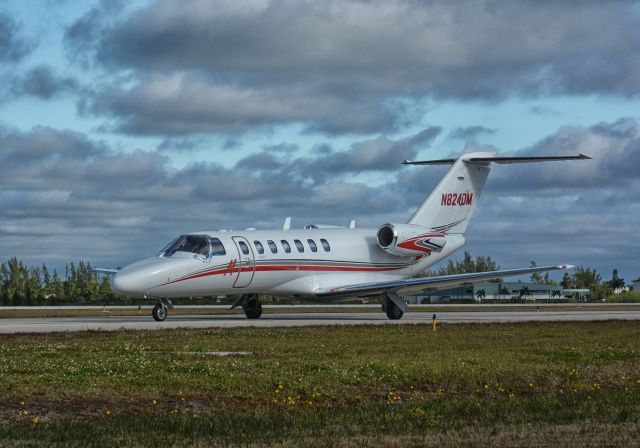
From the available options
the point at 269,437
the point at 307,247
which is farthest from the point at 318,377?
the point at 307,247

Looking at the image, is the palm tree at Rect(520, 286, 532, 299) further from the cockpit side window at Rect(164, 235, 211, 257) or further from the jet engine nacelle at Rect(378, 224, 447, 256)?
the cockpit side window at Rect(164, 235, 211, 257)

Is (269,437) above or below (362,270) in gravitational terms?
below

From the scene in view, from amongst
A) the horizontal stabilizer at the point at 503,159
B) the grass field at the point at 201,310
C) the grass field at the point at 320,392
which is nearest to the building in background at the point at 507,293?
the grass field at the point at 201,310

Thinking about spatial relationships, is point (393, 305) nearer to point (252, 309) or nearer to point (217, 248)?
point (252, 309)

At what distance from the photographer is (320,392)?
49.5ft

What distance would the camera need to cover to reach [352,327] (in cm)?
3112

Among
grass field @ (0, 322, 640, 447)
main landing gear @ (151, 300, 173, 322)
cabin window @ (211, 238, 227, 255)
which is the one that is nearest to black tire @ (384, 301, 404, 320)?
cabin window @ (211, 238, 227, 255)

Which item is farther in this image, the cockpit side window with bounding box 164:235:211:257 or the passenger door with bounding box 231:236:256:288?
the passenger door with bounding box 231:236:256:288

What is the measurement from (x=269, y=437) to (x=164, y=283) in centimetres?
2511

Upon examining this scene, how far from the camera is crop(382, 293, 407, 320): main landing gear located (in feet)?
132

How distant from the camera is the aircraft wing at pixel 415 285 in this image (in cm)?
3856

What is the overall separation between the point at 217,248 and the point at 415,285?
8167 millimetres

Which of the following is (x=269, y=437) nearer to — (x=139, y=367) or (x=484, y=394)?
(x=484, y=394)

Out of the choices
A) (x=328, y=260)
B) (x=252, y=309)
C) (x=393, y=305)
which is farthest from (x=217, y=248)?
(x=393, y=305)
